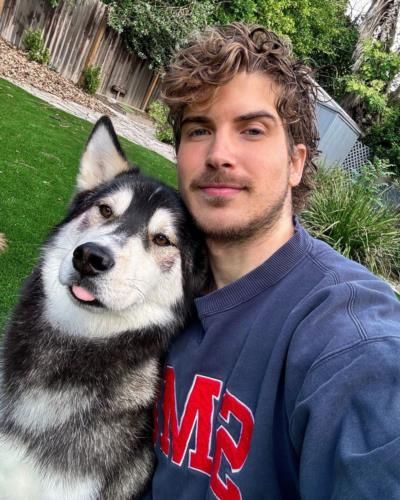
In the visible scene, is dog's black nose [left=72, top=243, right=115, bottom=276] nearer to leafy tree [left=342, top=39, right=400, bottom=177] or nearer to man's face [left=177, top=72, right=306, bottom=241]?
man's face [left=177, top=72, right=306, bottom=241]

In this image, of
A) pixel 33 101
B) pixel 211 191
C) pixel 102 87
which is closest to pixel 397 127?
pixel 102 87

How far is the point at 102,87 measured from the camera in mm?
15602

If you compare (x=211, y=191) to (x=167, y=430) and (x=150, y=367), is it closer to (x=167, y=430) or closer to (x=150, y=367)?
(x=150, y=367)

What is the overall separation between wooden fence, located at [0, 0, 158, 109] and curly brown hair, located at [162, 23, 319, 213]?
1088 centimetres

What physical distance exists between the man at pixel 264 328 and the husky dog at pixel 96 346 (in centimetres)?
14

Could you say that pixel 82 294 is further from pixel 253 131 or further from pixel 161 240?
pixel 253 131

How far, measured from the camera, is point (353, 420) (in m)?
1.08

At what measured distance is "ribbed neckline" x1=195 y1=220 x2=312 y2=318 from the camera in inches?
65.7

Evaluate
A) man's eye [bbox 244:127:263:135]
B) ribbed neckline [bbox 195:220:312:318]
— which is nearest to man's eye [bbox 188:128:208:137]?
man's eye [bbox 244:127:263:135]

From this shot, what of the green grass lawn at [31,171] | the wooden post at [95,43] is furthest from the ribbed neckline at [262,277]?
the wooden post at [95,43]

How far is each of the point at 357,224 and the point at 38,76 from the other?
9.01m

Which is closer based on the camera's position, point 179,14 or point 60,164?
point 60,164

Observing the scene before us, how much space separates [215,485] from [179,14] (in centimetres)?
1575

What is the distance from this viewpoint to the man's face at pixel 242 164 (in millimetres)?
1885
